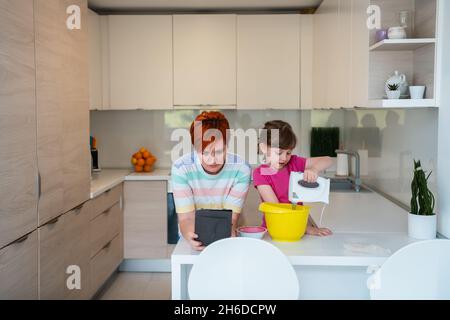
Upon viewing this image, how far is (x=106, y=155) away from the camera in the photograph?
487cm

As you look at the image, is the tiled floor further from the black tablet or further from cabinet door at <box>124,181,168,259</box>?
the black tablet

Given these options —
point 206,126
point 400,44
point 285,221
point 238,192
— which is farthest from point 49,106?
point 400,44

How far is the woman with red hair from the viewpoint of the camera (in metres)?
2.22

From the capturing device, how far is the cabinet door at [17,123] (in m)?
2.15

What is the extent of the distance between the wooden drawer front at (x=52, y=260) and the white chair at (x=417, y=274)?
1.64 metres

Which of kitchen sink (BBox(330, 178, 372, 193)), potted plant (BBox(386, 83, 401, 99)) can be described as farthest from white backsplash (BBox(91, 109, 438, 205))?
potted plant (BBox(386, 83, 401, 99))

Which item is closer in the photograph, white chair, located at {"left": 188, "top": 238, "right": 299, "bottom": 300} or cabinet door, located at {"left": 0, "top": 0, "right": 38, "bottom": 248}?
white chair, located at {"left": 188, "top": 238, "right": 299, "bottom": 300}

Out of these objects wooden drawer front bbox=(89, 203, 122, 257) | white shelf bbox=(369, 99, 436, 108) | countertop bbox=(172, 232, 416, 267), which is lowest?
wooden drawer front bbox=(89, 203, 122, 257)

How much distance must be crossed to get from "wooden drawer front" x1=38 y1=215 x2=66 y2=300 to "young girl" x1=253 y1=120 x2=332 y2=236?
1.08 meters

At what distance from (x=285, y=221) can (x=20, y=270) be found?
47.1 inches

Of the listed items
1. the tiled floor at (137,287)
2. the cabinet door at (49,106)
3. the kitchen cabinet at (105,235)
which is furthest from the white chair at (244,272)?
the tiled floor at (137,287)

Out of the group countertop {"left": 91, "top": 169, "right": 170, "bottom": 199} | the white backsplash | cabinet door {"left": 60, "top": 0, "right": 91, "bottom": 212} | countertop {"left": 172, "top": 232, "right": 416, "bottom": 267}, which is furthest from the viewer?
the white backsplash
